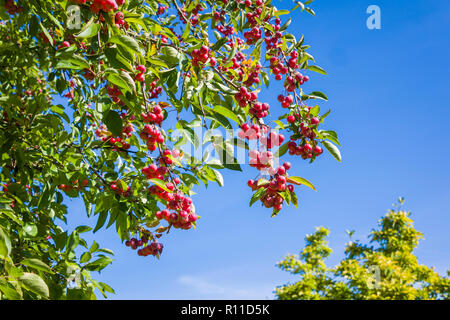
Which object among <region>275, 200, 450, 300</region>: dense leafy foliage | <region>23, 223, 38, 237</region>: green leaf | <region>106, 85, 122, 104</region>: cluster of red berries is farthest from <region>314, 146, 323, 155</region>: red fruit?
<region>275, 200, 450, 300</region>: dense leafy foliage

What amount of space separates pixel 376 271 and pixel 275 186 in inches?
301

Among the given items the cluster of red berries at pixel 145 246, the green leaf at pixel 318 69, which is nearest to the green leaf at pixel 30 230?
the cluster of red berries at pixel 145 246

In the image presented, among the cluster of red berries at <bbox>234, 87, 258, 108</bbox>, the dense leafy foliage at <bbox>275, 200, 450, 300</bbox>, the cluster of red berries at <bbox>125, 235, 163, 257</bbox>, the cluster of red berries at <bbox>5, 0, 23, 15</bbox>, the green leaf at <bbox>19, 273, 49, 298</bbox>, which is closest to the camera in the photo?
the green leaf at <bbox>19, 273, 49, 298</bbox>

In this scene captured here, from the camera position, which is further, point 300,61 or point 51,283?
point 300,61

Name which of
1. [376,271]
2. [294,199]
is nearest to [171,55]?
[294,199]

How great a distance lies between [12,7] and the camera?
9.93 ft

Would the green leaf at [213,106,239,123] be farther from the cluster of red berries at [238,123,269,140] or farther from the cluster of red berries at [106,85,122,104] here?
the cluster of red berries at [106,85,122,104]

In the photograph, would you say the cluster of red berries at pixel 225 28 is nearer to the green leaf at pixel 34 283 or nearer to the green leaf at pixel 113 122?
the green leaf at pixel 113 122

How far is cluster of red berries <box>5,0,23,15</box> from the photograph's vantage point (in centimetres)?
299

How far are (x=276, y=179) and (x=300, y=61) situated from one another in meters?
1.24

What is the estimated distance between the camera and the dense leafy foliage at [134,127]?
201 centimetres
